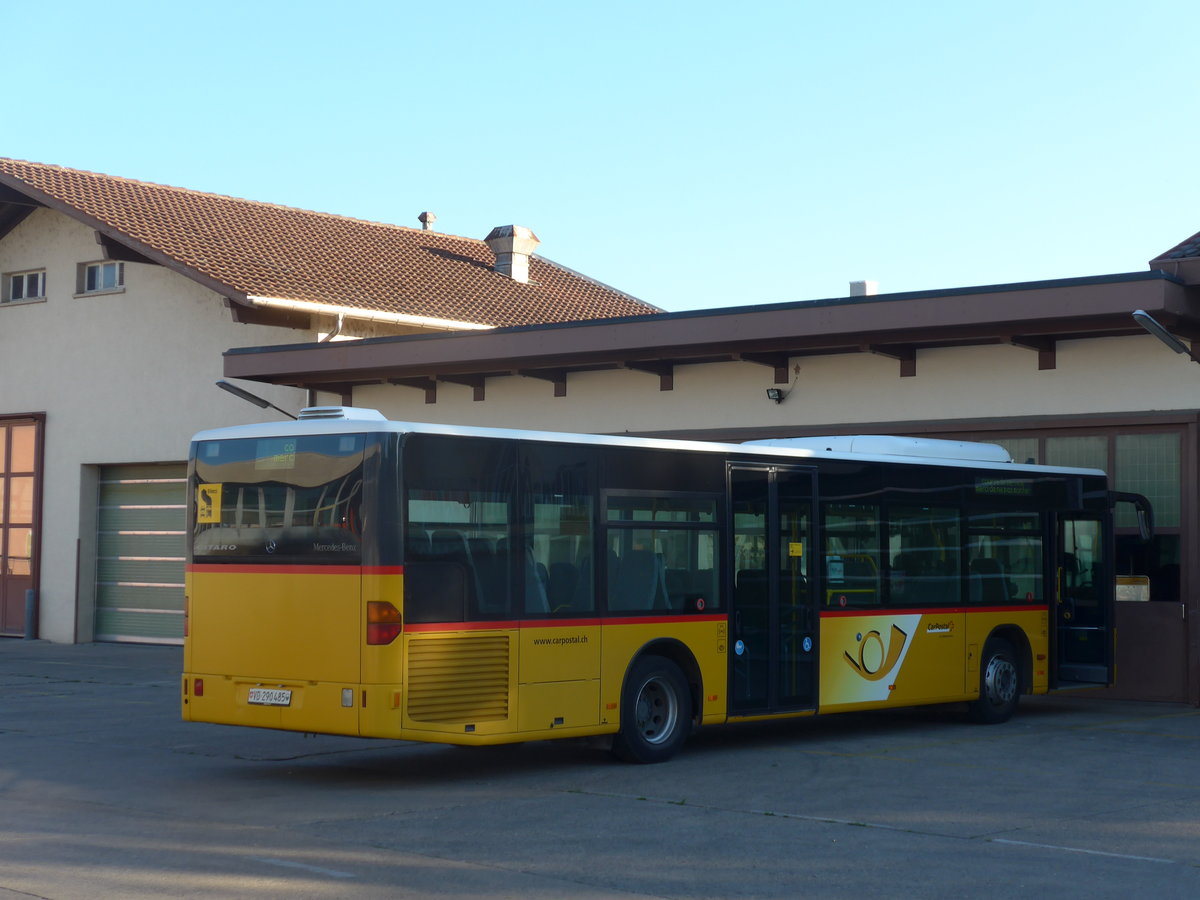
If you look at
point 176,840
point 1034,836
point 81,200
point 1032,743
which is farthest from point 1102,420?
point 81,200

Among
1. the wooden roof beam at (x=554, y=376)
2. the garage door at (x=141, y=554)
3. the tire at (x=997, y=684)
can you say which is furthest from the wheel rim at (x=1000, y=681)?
the garage door at (x=141, y=554)

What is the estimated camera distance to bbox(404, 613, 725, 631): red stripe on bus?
1055 cm

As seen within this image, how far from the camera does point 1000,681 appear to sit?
50.1ft

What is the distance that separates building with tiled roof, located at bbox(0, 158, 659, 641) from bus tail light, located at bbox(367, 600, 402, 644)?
560 inches

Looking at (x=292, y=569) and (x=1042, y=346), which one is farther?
(x=1042, y=346)

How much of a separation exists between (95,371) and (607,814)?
19577mm

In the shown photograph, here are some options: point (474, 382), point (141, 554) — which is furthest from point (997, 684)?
point (141, 554)

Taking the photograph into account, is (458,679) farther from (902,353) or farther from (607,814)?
(902,353)

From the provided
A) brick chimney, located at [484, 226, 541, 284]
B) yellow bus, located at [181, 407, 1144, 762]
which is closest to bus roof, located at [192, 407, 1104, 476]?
yellow bus, located at [181, 407, 1144, 762]

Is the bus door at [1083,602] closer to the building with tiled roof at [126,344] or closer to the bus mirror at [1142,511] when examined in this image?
the bus mirror at [1142,511]

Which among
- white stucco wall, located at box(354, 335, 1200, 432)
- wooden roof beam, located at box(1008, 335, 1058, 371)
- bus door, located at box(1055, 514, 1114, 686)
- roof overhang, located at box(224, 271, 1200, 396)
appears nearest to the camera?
roof overhang, located at box(224, 271, 1200, 396)

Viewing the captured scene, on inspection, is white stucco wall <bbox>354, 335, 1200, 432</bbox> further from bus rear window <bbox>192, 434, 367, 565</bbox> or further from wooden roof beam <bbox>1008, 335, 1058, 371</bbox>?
bus rear window <bbox>192, 434, 367, 565</bbox>

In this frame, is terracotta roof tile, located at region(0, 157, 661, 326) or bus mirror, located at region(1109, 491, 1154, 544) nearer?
bus mirror, located at region(1109, 491, 1154, 544)

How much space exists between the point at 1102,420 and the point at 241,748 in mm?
9562
